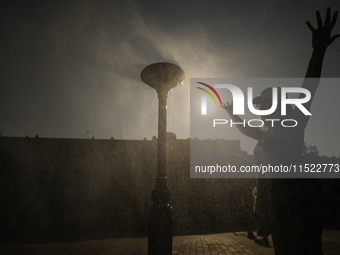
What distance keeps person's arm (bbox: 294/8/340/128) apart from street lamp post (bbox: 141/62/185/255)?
2.28m

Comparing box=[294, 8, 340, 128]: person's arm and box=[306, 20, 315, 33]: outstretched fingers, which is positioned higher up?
box=[306, 20, 315, 33]: outstretched fingers

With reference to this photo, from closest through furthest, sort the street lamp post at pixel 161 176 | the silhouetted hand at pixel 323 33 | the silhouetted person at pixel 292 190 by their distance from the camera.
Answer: the silhouetted person at pixel 292 190
the silhouetted hand at pixel 323 33
the street lamp post at pixel 161 176

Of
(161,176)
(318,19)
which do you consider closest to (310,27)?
(318,19)

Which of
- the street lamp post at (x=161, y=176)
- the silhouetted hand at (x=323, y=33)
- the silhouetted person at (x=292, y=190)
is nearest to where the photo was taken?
the silhouetted person at (x=292, y=190)

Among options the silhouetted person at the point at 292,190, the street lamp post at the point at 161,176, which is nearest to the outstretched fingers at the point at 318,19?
the silhouetted person at the point at 292,190

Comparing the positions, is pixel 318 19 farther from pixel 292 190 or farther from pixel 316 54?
pixel 292 190

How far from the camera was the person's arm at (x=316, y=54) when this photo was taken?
118 centimetres

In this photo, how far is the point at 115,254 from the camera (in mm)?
4699

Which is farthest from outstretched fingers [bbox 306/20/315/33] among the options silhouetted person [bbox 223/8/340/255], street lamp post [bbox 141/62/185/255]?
street lamp post [bbox 141/62/185/255]

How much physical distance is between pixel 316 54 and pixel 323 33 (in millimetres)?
220

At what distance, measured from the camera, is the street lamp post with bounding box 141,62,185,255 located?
9.57ft

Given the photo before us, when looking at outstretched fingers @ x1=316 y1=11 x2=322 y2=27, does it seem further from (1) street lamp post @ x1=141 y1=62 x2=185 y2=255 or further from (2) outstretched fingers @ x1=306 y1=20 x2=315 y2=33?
(1) street lamp post @ x1=141 y1=62 x2=185 y2=255

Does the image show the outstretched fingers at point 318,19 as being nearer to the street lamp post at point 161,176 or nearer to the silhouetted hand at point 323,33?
the silhouetted hand at point 323,33

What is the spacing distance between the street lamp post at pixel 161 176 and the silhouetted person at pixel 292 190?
1884 mm
